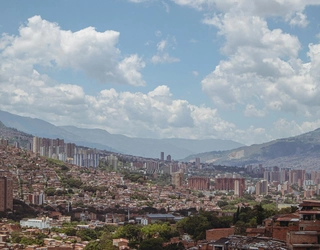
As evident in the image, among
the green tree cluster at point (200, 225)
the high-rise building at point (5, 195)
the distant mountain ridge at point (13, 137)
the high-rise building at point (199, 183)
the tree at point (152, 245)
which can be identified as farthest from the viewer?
the distant mountain ridge at point (13, 137)

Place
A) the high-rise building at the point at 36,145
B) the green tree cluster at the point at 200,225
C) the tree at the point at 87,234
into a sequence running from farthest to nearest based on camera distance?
the high-rise building at the point at 36,145, the tree at the point at 87,234, the green tree cluster at the point at 200,225

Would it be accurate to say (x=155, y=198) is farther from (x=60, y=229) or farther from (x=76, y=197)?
(x=60, y=229)

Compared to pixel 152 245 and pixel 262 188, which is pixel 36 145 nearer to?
pixel 262 188

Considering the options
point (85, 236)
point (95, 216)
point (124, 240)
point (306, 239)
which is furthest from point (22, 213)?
point (306, 239)

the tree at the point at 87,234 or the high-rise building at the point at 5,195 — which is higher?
the high-rise building at the point at 5,195

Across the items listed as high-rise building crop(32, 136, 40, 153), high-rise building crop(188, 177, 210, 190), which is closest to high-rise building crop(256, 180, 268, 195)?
high-rise building crop(188, 177, 210, 190)

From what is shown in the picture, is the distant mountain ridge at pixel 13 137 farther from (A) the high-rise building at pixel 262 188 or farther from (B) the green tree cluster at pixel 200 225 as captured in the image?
(B) the green tree cluster at pixel 200 225

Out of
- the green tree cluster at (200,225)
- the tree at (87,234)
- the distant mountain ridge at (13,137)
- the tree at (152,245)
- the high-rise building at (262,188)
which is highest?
the distant mountain ridge at (13,137)

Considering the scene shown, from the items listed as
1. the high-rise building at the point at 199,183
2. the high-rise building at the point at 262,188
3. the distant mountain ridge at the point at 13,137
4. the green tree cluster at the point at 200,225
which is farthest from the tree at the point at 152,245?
the distant mountain ridge at the point at 13,137

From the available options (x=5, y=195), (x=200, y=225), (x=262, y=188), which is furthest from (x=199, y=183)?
(x=200, y=225)
